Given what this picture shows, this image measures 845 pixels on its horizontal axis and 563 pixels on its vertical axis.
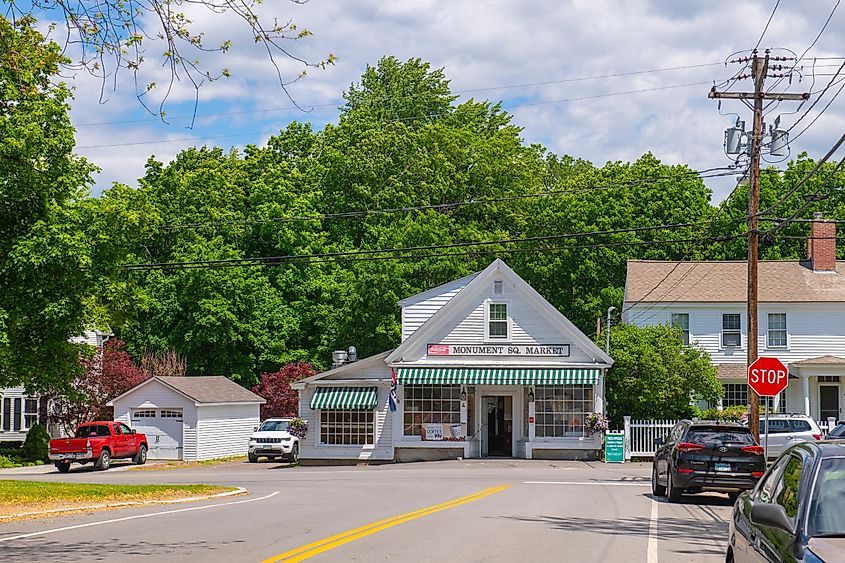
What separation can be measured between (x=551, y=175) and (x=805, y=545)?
79788mm

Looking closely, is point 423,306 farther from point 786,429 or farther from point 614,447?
point 786,429

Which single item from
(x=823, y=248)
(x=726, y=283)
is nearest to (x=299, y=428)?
(x=726, y=283)

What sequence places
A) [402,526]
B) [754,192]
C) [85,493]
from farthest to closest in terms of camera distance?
[754,192], [85,493], [402,526]

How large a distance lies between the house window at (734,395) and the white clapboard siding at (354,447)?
16030 mm

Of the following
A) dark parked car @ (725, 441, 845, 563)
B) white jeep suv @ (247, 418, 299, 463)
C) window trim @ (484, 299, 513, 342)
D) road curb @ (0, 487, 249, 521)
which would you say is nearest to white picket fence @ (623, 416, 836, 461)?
window trim @ (484, 299, 513, 342)

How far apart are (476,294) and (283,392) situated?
17452 millimetres

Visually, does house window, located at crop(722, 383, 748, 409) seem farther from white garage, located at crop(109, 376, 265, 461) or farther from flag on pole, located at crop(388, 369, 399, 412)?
white garage, located at crop(109, 376, 265, 461)

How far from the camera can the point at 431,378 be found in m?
41.8

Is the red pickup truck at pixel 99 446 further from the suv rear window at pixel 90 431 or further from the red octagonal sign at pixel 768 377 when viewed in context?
the red octagonal sign at pixel 768 377

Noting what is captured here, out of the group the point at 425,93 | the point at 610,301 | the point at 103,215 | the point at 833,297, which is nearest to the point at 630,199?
the point at 610,301

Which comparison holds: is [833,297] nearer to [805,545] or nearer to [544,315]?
[544,315]

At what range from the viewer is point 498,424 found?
1720 inches

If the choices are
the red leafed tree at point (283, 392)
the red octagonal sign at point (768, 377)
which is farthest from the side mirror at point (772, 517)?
the red leafed tree at point (283, 392)

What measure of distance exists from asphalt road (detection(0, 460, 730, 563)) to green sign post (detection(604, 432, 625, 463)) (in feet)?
35.7
